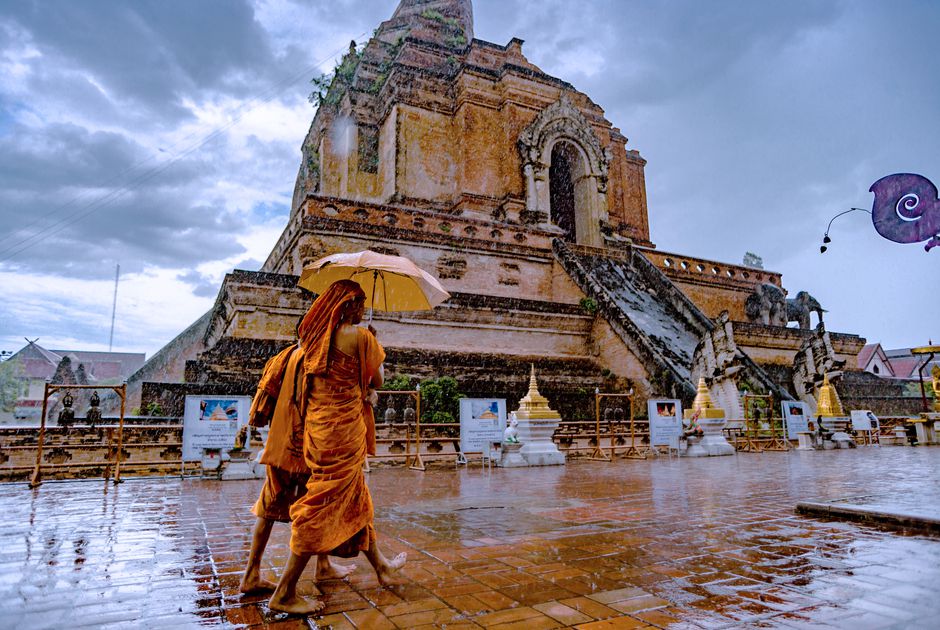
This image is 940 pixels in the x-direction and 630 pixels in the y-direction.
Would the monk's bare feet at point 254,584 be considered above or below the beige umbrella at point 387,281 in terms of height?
below

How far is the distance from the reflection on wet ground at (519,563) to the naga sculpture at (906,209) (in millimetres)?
1841

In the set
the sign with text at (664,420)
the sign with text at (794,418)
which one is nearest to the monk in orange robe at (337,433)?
the sign with text at (664,420)

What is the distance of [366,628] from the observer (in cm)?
231

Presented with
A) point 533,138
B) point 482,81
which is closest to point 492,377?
point 533,138

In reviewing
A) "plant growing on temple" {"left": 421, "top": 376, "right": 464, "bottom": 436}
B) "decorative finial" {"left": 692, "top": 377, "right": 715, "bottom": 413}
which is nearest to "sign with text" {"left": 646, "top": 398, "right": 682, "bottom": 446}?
"decorative finial" {"left": 692, "top": 377, "right": 715, "bottom": 413}

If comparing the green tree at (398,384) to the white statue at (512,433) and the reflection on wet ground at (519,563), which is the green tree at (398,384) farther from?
the reflection on wet ground at (519,563)

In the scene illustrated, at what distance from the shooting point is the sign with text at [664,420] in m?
11.0

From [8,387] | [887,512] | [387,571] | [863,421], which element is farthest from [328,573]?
[8,387]

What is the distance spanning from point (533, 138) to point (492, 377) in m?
9.36

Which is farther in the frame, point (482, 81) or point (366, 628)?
point (482, 81)

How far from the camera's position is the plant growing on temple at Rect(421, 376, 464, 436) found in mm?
11047

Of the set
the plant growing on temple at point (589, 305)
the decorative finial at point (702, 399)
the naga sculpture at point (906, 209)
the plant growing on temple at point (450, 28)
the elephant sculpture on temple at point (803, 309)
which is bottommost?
the decorative finial at point (702, 399)

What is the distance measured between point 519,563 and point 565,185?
19961 mm

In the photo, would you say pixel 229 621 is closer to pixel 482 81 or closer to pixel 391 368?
pixel 391 368
